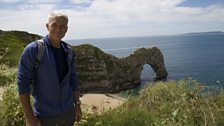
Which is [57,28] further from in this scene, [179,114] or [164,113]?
[164,113]

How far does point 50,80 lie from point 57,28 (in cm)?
71

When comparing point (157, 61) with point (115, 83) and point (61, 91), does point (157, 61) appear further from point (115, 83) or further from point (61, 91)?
point (61, 91)

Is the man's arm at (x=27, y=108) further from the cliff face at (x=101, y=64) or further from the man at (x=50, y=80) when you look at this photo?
the cliff face at (x=101, y=64)

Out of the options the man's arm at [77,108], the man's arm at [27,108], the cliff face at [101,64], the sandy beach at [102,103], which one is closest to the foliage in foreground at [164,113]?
the sandy beach at [102,103]

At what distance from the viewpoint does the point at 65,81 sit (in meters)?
4.83

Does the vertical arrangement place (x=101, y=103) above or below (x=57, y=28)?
below

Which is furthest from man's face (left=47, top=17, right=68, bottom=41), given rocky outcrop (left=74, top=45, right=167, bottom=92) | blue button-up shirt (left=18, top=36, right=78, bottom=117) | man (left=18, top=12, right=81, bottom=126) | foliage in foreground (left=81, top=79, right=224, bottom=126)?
rocky outcrop (left=74, top=45, right=167, bottom=92)

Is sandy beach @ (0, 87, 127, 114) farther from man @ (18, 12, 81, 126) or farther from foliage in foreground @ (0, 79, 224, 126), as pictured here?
man @ (18, 12, 81, 126)

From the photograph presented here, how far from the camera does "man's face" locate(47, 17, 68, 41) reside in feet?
15.0

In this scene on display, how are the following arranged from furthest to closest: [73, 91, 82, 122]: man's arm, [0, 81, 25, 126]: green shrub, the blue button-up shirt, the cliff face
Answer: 1. the cliff face
2. [0, 81, 25, 126]: green shrub
3. [73, 91, 82, 122]: man's arm
4. the blue button-up shirt

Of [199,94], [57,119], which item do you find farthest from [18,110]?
[199,94]

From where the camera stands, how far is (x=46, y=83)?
462cm

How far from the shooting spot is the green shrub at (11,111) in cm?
719

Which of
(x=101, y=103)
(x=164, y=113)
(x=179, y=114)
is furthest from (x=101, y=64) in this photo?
(x=179, y=114)
